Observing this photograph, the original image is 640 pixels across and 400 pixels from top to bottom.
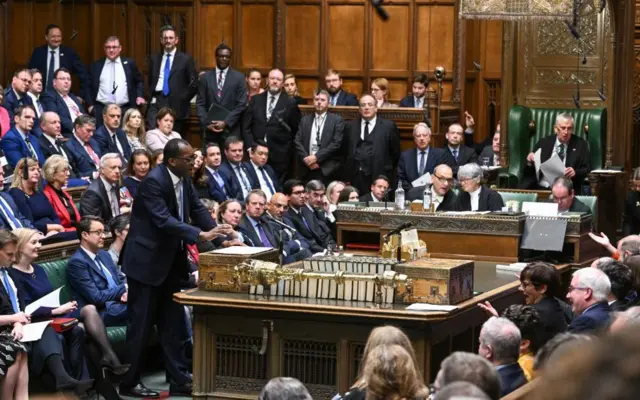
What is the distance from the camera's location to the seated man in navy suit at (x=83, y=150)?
1051cm

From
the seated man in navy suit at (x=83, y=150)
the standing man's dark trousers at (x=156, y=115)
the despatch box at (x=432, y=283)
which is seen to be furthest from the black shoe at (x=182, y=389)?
the standing man's dark trousers at (x=156, y=115)

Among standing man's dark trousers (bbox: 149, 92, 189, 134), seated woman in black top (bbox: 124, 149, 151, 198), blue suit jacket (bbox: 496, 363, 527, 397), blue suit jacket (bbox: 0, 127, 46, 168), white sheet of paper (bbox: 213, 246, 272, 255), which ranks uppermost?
standing man's dark trousers (bbox: 149, 92, 189, 134)

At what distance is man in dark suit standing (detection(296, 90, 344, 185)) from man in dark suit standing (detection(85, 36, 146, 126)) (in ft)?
6.69

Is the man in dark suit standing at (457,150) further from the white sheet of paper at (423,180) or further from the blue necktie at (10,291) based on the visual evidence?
the blue necktie at (10,291)

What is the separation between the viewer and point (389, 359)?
149 inches

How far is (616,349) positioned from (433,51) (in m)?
14.2


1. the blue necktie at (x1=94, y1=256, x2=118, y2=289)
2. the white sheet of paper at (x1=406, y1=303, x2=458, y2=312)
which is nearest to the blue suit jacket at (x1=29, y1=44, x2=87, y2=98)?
the blue necktie at (x1=94, y1=256, x2=118, y2=289)

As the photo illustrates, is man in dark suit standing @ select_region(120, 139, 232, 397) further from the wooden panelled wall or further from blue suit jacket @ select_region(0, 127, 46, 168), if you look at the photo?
the wooden panelled wall

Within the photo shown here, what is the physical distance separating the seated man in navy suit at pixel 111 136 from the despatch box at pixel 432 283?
18.1 ft

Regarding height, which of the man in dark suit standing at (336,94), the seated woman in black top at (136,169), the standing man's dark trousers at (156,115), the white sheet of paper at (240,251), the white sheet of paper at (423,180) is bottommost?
the white sheet of paper at (240,251)

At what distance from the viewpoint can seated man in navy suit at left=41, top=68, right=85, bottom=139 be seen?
1149 cm

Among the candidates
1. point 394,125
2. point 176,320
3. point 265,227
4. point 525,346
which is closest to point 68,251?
point 176,320

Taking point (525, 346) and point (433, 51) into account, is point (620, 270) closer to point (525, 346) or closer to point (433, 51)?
point (525, 346)

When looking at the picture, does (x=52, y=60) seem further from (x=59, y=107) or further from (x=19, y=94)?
(x=19, y=94)
